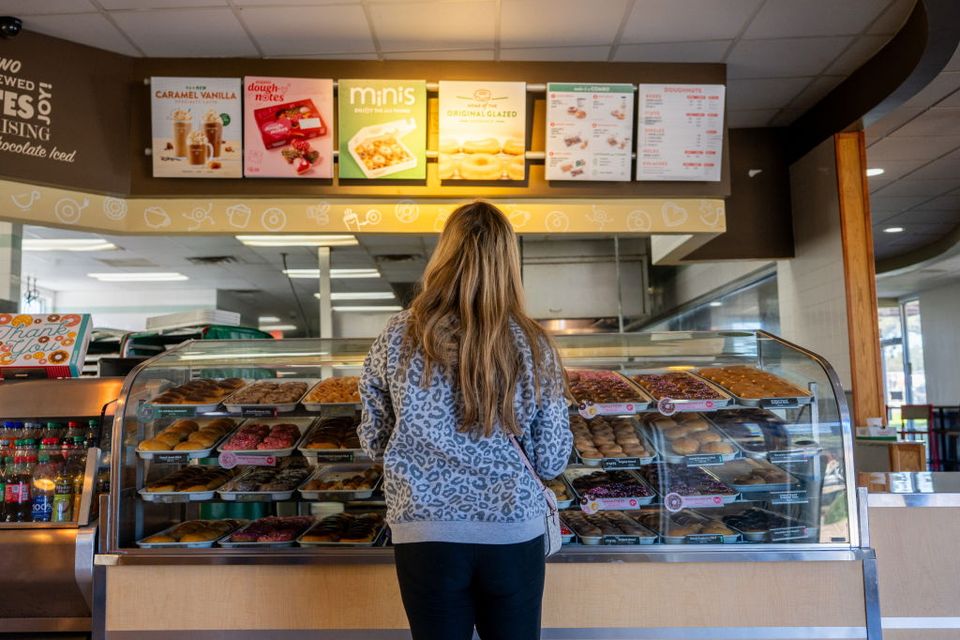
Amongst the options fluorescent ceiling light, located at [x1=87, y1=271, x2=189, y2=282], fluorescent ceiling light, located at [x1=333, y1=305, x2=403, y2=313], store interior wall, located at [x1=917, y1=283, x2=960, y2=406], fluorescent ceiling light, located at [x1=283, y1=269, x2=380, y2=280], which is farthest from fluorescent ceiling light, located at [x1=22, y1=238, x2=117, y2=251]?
store interior wall, located at [x1=917, y1=283, x2=960, y2=406]

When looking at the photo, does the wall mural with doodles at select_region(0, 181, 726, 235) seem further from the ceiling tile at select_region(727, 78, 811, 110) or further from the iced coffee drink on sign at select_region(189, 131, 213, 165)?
the ceiling tile at select_region(727, 78, 811, 110)

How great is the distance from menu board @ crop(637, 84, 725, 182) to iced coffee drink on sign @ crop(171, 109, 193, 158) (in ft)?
8.30

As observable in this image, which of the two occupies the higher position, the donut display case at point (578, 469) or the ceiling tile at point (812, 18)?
the ceiling tile at point (812, 18)

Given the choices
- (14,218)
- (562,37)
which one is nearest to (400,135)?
(562,37)

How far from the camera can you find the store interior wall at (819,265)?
4371 millimetres

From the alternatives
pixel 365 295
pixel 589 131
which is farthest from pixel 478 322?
pixel 365 295

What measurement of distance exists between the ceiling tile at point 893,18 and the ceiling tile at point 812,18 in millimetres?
44

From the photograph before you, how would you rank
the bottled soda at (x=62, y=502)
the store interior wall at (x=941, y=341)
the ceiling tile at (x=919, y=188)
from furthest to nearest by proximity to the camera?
1. the store interior wall at (x=941, y=341)
2. the ceiling tile at (x=919, y=188)
3. the bottled soda at (x=62, y=502)

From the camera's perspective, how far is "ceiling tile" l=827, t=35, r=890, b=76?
362 cm

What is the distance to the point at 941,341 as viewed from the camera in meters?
11.9

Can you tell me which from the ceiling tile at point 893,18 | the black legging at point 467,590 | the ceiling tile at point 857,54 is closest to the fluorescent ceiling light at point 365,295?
the ceiling tile at point 857,54

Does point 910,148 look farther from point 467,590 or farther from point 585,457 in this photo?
point 467,590

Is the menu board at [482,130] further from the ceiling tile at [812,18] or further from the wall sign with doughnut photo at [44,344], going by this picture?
the wall sign with doughnut photo at [44,344]

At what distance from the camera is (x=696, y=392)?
A: 2660mm
